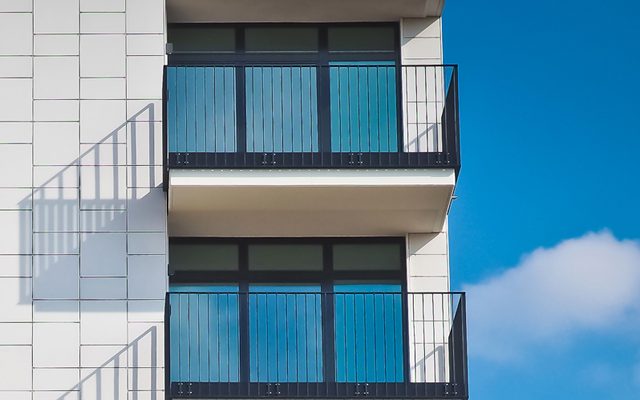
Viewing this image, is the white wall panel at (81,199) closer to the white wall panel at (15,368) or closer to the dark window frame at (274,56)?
the white wall panel at (15,368)

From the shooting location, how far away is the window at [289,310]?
78.6ft

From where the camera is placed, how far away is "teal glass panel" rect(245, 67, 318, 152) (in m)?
24.2

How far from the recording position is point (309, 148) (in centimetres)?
2430

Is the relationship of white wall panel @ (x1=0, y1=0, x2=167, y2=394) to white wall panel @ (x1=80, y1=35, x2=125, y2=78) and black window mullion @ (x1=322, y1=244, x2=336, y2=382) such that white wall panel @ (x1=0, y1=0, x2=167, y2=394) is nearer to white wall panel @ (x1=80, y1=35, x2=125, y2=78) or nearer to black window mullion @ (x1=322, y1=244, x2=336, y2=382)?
white wall panel @ (x1=80, y1=35, x2=125, y2=78)

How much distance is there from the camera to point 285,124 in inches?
957

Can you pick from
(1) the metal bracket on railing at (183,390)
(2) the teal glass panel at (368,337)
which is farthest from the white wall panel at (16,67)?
(2) the teal glass panel at (368,337)

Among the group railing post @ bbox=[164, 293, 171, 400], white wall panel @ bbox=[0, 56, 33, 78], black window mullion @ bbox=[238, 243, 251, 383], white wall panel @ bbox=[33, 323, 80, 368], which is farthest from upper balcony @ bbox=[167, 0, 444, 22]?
white wall panel @ bbox=[33, 323, 80, 368]

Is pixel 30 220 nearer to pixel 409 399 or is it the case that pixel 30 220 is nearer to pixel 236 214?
pixel 236 214

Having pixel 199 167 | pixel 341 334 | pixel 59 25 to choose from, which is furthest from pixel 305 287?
pixel 59 25

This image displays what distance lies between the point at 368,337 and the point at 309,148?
87.4 inches

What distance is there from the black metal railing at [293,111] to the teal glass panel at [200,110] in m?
0.01

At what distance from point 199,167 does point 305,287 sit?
2404 millimetres

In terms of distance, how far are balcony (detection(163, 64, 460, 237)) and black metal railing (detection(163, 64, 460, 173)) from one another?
1cm

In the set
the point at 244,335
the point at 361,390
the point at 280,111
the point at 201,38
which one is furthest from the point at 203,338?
the point at 201,38
